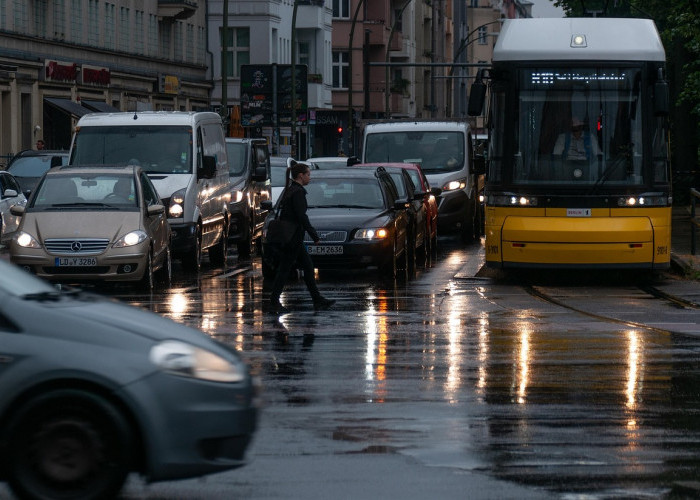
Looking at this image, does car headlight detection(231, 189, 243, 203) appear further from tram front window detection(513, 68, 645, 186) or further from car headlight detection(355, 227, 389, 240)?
tram front window detection(513, 68, 645, 186)

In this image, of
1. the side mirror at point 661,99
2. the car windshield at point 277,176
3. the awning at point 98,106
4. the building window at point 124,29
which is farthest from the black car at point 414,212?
the building window at point 124,29

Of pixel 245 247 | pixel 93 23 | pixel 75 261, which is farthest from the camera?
pixel 93 23

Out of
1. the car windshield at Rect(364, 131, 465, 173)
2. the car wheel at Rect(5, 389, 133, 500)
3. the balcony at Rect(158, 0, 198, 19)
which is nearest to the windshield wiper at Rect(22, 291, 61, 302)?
the car wheel at Rect(5, 389, 133, 500)

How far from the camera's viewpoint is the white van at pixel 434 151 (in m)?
36.6

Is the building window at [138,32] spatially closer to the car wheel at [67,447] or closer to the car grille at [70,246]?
the car grille at [70,246]

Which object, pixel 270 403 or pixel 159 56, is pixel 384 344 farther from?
pixel 159 56

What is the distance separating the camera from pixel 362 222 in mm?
23406

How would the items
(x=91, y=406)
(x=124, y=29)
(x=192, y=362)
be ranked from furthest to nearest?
1. (x=124, y=29)
2. (x=192, y=362)
3. (x=91, y=406)

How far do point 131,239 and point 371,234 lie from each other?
361cm

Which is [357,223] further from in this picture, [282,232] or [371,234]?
[282,232]

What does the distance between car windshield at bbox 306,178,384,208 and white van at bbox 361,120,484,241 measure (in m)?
11.3

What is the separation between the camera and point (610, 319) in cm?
1723

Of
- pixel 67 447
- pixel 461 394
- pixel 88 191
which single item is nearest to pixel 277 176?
pixel 88 191

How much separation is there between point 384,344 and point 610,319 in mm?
3394
